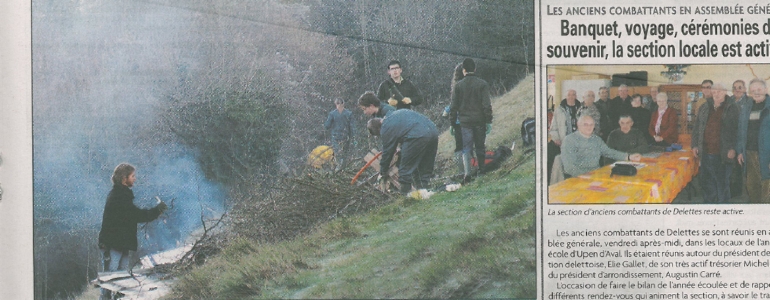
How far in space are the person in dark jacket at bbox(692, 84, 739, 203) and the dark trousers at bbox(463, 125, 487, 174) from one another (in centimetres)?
150

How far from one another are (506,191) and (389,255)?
0.98 m

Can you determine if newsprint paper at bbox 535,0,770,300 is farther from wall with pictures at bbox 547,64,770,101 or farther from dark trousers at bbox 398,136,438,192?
dark trousers at bbox 398,136,438,192

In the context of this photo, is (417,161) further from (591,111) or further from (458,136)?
(591,111)

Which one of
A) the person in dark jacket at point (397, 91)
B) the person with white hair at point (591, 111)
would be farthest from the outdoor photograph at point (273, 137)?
the person with white hair at point (591, 111)

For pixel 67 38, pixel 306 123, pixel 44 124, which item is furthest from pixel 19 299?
pixel 306 123

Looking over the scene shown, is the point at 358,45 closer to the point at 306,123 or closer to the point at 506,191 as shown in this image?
the point at 306,123

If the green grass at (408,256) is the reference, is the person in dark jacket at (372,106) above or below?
above

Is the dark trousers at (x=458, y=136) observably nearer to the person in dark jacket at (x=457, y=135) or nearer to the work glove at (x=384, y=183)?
the person in dark jacket at (x=457, y=135)

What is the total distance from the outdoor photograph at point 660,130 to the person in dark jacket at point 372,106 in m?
1.22

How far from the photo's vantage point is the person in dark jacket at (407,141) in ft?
19.2

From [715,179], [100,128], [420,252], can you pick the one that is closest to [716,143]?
[715,179]

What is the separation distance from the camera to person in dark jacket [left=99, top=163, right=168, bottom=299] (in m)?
5.77

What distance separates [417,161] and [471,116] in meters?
0.53

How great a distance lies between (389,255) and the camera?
5.57 meters
